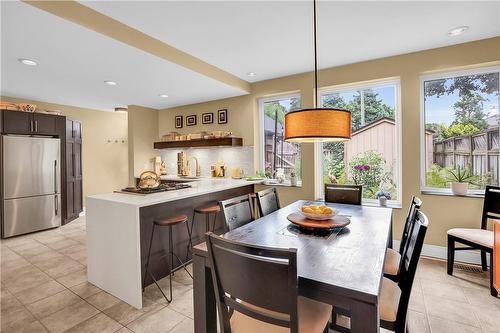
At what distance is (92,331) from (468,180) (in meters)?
4.25

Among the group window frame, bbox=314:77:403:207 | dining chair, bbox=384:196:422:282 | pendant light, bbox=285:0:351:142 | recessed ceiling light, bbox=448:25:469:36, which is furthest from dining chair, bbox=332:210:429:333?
recessed ceiling light, bbox=448:25:469:36

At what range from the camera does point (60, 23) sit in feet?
7.11

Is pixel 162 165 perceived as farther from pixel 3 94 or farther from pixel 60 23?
pixel 60 23

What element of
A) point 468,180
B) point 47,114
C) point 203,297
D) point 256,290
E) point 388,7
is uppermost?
point 388,7

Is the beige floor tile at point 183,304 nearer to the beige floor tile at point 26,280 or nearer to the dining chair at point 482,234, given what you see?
the beige floor tile at point 26,280

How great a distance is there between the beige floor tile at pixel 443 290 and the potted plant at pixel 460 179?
3.84 ft

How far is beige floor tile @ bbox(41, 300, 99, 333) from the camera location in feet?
6.39

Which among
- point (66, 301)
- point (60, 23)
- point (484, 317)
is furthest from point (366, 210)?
point (60, 23)

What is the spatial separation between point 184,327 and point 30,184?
3.97 metres

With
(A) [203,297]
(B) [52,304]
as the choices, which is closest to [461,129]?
(A) [203,297]

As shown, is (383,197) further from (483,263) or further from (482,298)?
(482,298)

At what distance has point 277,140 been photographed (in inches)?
176

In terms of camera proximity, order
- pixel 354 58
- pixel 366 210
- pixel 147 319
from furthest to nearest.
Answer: pixel 354 58, pixel 366 210, pixel 147 319

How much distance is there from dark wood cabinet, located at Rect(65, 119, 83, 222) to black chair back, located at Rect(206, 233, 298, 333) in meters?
5.01
